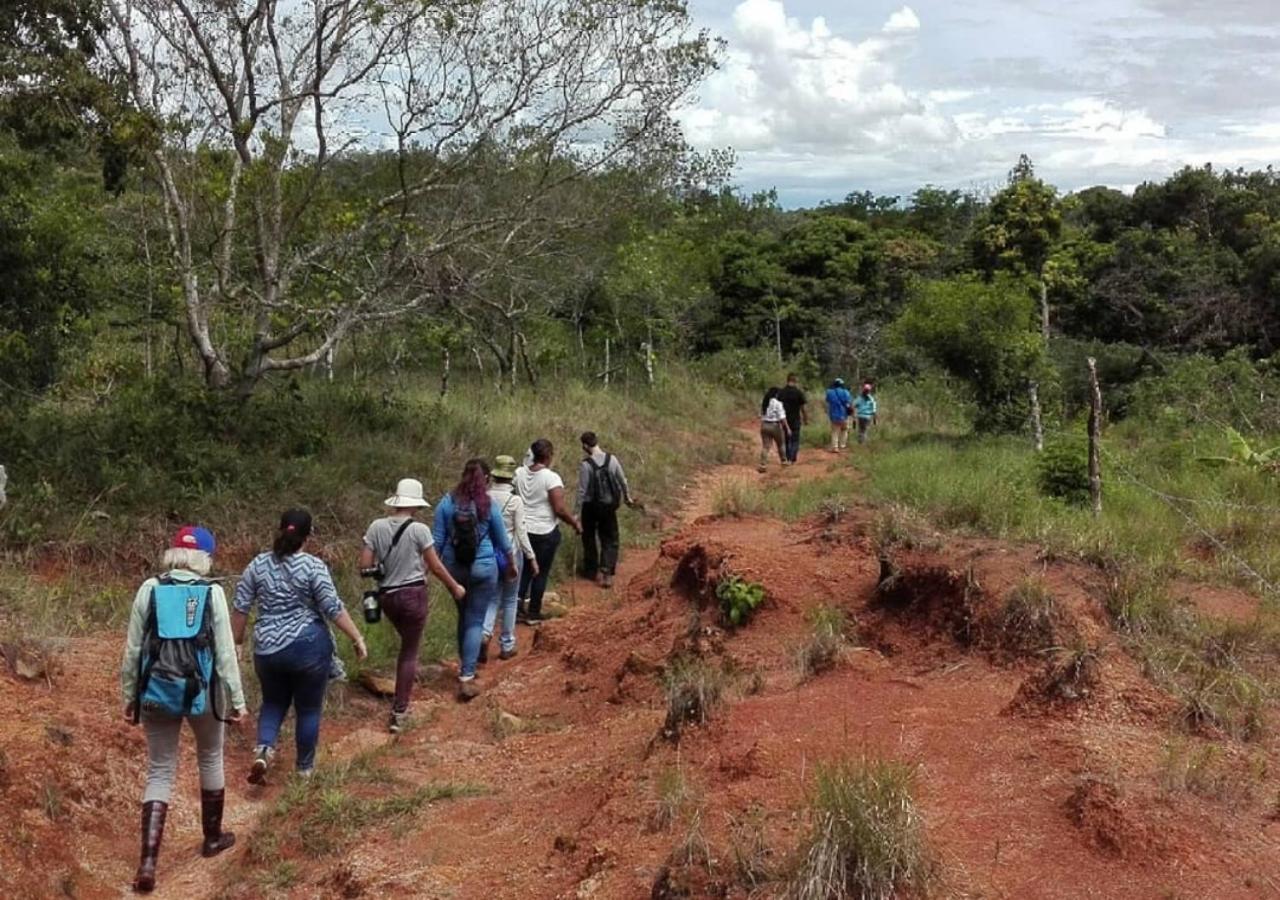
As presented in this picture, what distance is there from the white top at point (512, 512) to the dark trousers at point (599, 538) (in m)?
1.96

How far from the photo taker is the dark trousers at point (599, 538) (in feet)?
34.4

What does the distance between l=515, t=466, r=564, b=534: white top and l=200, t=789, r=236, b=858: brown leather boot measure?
13.9 ft

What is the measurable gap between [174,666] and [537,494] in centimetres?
460

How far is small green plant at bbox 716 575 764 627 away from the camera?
7.43 m

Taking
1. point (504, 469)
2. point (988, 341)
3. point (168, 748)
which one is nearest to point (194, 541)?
point (168, 748)

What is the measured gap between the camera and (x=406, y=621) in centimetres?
655

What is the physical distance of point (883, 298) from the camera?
33.1 meters

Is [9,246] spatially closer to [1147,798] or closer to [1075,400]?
[1147,798]

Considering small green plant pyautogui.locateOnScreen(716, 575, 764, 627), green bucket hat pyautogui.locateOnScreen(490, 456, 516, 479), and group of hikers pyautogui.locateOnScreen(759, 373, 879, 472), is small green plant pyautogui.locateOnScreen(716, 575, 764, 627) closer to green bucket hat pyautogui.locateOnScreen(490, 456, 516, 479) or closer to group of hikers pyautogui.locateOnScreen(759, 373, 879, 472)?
green bucket hat pyautogui.locateOnScreen(490, 456, 516, 479)

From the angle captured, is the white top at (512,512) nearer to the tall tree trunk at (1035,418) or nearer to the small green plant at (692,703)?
the small green plant at (692,703)

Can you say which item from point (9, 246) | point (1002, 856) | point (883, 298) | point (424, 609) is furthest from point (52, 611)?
point (883, 298)

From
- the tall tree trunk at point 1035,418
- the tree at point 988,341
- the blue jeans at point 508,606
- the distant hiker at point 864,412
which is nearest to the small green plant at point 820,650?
the blue jeans at point 508,606

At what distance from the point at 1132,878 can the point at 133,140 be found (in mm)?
9376

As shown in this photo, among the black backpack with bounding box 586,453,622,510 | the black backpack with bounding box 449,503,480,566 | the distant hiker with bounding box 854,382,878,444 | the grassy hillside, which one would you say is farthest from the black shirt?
the black backpack with bounding box 449,503,480,566
